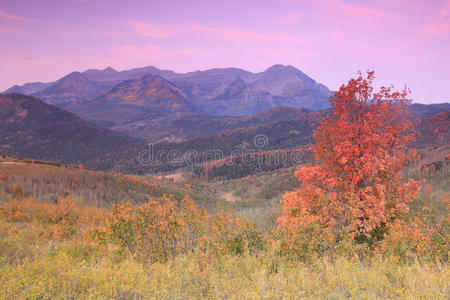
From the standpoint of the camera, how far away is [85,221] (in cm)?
1152

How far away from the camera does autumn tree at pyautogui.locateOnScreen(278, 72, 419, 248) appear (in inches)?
313

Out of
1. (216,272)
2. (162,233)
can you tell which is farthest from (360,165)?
(162,233)

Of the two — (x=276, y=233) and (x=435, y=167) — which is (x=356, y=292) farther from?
(x=435, y=167)

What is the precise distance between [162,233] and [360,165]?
7427 millimetres

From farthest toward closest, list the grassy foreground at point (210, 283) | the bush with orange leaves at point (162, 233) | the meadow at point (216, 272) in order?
the bush with orange leaves at point (162, 233), the meadow at point (216, 272), the grassy foreground at point (210, 283)

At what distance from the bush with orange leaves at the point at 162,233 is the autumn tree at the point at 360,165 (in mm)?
2114

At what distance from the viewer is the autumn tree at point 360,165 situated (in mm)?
7945

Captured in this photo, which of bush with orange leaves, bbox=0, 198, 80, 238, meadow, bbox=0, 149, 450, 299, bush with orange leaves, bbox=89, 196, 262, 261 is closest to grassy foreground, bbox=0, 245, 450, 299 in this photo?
meadow, bbox=0, 149, 450, 299

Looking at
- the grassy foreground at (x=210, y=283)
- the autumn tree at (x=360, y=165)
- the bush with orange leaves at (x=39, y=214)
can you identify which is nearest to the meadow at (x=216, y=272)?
the grassy foreground at (x=210, y=283)

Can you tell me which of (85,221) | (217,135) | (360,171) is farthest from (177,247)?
(217,135)

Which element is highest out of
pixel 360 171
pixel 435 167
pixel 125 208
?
pixel 360 171

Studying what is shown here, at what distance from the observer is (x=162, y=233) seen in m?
6.90

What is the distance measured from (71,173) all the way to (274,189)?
39.6 meters

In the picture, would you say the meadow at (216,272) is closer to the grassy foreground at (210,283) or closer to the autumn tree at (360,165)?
the grassy foreground at (210,283)
